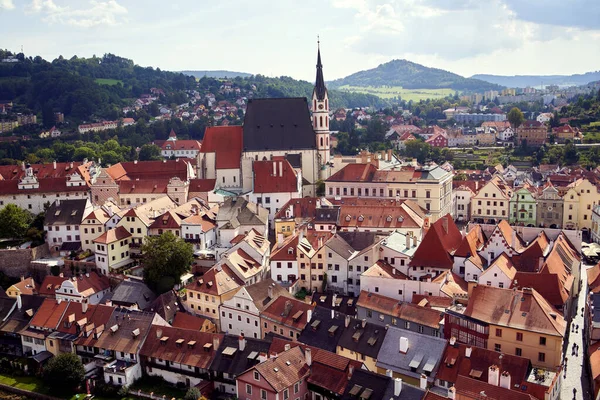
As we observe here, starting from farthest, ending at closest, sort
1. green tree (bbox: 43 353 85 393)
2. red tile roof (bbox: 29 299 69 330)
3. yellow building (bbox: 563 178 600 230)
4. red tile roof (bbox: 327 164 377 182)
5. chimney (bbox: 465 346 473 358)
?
red tile roof (bbox: 327 164 377 182) → yellow building (bbox: 563 178 600 230) → red tile roof (bbox: 29 299 69 330) → green tree (bbox: 43 353 85 393) → chimney (bbox: 465 346 473 358)

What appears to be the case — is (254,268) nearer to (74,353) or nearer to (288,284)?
(288,284)

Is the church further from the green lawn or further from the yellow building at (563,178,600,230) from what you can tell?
the green lawn

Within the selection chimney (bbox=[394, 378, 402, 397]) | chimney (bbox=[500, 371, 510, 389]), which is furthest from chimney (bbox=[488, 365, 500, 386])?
chimney (bbox=[394, 378, 402, 397])

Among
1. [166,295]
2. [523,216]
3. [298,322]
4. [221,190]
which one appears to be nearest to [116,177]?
[221,190]

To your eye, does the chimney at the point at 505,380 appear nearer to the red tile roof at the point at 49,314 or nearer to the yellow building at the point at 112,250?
the red tile roof at the point at 49,314

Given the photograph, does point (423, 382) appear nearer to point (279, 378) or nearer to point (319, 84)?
point (279, 378)

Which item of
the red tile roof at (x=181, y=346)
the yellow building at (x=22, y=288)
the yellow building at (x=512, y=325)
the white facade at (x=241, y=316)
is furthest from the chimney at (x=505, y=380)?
the yellow building at (x=22, y=288)
